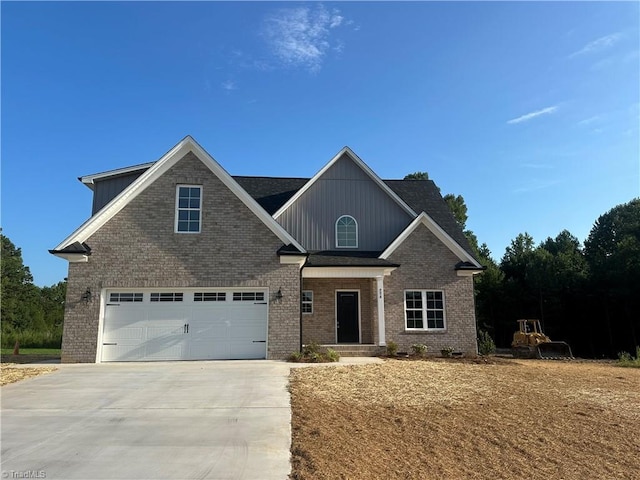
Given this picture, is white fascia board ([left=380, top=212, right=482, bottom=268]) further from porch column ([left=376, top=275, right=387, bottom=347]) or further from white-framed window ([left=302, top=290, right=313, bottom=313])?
white-framed window ([left=302, top=290, right=313, bottom=313])

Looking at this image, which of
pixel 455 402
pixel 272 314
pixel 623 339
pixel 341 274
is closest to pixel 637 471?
pixel 455 402

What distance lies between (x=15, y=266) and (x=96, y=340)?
133 feet

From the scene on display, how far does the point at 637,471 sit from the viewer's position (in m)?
5.75

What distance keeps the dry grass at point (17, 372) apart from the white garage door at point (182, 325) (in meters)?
1.82

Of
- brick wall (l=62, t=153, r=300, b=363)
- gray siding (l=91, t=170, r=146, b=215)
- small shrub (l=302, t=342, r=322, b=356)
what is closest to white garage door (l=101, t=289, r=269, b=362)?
brick wall (l=62, t=153, r=300, b=363)

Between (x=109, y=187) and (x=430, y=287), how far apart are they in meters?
13.6

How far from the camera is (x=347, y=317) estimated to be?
18.5m

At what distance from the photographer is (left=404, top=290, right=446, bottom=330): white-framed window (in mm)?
17688

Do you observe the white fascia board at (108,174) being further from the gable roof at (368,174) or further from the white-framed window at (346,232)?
the white-framed window at (346,232)

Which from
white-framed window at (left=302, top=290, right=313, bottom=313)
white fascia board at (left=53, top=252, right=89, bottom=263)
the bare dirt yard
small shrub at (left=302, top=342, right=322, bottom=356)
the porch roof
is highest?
the porch roof

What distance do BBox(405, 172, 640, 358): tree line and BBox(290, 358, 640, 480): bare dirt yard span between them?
A: 22898 millimetres

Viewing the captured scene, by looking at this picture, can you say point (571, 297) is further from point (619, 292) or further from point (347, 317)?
point (347, 317)

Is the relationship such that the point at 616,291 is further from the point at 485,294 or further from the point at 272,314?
the point at 272,314

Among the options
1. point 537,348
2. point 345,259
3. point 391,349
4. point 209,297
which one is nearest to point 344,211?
point 345,259
